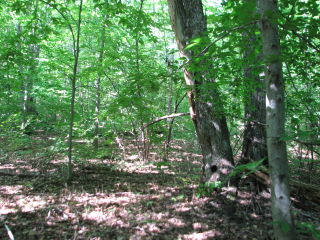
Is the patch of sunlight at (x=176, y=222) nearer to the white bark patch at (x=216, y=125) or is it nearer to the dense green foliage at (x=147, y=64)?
the white bark patch at (x=216, y=125)

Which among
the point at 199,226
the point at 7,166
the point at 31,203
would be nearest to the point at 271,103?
the point at 199,226

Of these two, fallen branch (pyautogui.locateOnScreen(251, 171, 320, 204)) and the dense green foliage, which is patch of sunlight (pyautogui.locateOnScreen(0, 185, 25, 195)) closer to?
the dense green foliage

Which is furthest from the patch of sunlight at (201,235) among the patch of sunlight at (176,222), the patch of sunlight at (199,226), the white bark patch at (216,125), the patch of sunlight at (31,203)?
the patch of sunlight at (31,203)

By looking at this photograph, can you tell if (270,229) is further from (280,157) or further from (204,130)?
(280,157)

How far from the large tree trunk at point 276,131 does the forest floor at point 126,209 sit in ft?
2.17

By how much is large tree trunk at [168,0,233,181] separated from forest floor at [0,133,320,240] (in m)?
0.62

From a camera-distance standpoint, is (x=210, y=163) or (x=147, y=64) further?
(x=147, y=64)

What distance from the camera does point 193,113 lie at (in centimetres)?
487

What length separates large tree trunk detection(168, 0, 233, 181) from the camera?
434 centimetres

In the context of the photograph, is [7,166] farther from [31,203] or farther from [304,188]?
A: [304,188]

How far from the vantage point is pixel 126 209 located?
4.62 metres

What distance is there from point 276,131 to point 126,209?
3.62m

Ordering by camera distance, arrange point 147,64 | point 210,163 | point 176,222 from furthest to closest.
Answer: point 147,64 → point 210,163 → point 176,222

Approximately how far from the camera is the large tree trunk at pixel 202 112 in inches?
171
